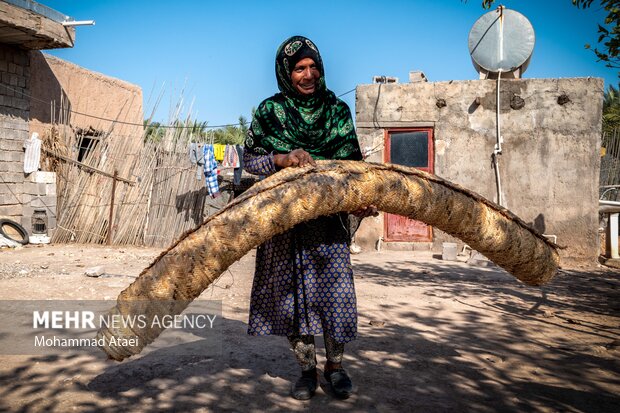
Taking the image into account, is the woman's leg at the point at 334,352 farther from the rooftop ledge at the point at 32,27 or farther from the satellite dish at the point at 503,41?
the rooftop ledge at the point at 32,27

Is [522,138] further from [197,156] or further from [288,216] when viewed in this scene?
[288,216]

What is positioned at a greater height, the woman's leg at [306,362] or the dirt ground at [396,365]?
the woman's leg at [306,362]

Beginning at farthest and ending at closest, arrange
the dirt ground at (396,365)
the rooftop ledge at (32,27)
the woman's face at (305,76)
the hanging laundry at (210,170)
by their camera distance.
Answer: the hanging laundry at (210,170) < the rooftop ledge at (32,27) < the woman's face at (305,76) < the dirt ground at (396,365)

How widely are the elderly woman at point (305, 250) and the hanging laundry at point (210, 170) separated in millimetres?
6513

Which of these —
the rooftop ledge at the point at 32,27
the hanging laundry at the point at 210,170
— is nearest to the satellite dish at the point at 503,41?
the hanging laundry at the point at 210,170

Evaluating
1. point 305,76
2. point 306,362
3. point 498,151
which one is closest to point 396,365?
point 306,362

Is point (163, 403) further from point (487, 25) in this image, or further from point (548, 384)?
point (487, 25)

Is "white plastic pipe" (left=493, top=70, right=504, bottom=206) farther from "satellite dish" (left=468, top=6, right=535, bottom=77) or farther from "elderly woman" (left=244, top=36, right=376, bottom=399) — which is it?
"elderly woman" (left=244, top=36, right=376, bottom=399)

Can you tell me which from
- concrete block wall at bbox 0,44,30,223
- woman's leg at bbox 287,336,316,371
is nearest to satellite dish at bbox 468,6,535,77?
woman's leg at bbox 287,336,316,371

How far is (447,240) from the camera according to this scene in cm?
887

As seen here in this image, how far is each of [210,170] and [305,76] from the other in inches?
265

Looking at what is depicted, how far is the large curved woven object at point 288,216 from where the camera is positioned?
1.94 m

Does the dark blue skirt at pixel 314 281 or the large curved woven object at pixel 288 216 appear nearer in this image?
the large curved woven object at pixel 288 216

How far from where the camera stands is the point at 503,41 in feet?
28.6
